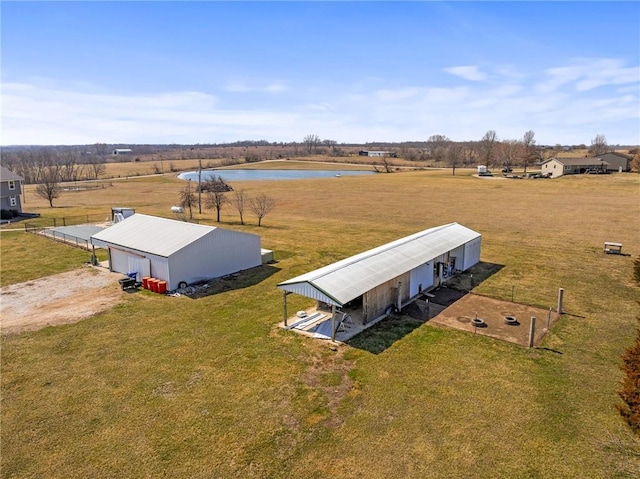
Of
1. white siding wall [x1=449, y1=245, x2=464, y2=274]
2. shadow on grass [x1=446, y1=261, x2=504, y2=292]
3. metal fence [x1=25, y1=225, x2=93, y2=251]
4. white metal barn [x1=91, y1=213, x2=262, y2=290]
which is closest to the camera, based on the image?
white metal barn [x1=91, y1=213, x2=262, y2=290]

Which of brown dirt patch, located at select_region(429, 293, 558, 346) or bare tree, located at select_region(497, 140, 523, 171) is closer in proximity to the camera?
brown dirt patch, located at select_region(429, 293, 558, 346)

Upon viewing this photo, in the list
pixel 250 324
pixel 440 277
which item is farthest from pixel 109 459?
pixel 440 277

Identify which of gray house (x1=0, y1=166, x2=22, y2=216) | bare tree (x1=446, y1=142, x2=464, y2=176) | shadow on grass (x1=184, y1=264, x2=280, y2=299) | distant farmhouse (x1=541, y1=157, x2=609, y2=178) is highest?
bare tree (x1=446, y1=142, x2=464, y2=176)

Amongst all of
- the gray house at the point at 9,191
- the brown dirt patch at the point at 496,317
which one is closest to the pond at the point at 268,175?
the gray house at the point at 9,191

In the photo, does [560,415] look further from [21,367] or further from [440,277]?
[21,367]

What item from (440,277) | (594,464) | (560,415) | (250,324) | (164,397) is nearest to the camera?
(594,464)

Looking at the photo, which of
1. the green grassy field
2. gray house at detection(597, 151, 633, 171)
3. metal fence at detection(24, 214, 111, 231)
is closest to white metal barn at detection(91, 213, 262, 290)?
the green grassy field

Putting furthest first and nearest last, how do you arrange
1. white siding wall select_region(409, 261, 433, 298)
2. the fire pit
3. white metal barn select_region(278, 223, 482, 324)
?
white siding wall select_region(409, 261, 433, 298)
the fire pit
white metal barn select_region(278, 223, 482, 324)

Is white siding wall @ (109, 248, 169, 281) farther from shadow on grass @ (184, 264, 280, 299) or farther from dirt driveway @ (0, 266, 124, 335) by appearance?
shadow on grass @ (184, 264, 280, 299)
